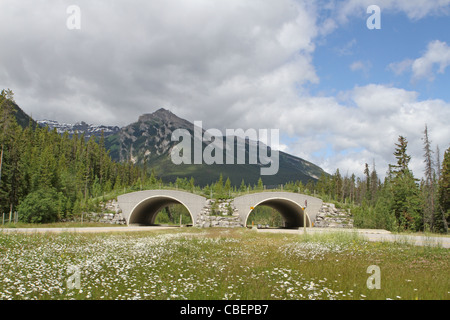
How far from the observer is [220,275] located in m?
8.93

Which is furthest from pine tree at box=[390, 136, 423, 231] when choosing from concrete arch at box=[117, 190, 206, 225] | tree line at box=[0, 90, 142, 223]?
tree line at box=[0, 90, 142, 223]

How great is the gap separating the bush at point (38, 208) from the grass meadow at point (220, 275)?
1072 inches

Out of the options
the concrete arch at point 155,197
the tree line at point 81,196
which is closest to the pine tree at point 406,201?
the tree line at point 81,196

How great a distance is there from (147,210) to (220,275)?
4228 cm

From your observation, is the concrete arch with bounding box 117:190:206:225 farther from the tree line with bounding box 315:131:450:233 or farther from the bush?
the tree line with bounding box 315:131:450:233

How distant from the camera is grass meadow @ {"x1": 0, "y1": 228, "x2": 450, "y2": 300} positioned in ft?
23.2

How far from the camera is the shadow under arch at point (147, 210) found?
137ft

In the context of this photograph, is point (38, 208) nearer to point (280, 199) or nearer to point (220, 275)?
point (280, 199)

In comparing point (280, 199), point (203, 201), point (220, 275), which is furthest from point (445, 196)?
point (220, 275)

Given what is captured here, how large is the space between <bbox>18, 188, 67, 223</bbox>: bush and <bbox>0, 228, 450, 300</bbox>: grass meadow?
2722 centimetres

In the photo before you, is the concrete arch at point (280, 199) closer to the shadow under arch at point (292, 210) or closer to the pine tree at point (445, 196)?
the shadow under arch at point (292, 210)

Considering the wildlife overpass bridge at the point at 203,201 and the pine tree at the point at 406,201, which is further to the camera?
the pine tree at the point at 406,201
